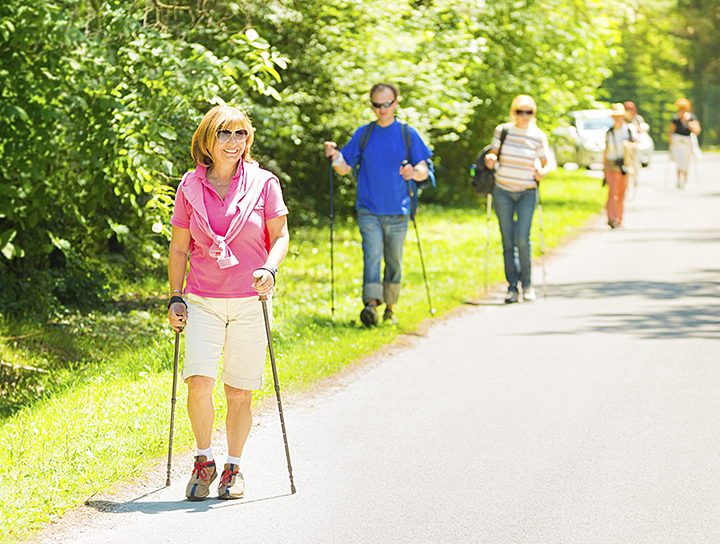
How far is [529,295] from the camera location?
1148cm

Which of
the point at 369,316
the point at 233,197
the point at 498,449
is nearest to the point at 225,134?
the point at 233,197

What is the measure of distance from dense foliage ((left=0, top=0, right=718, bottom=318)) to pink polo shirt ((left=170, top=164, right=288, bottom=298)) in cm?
317

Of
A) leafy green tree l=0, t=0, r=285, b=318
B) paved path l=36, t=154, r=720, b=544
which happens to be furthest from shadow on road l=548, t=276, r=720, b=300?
leafy green tree l=0, t=0, r=285, b=318

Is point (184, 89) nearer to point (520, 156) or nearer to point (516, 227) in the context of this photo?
point (520, 156)

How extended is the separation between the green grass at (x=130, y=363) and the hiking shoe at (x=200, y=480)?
0.47m

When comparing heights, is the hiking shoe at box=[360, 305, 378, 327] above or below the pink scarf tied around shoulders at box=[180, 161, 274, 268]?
below

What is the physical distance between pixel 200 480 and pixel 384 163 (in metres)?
4.90

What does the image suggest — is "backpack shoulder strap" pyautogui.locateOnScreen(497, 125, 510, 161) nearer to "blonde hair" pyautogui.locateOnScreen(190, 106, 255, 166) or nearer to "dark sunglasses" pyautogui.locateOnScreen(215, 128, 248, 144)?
"blonde hair" pyautogui.locateOnScreen(190, 106, 255, 166)

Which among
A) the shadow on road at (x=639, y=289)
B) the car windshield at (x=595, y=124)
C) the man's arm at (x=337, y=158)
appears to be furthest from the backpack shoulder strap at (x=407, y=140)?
the car windshield at (x=595, y=124)

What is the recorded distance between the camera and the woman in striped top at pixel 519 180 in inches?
439

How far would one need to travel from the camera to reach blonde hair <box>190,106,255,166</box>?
4988 millimetres

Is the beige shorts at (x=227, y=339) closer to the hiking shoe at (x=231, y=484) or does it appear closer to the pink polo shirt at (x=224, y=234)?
the pink polo shirt at (x=224, y=234)

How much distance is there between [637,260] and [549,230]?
3381 mm

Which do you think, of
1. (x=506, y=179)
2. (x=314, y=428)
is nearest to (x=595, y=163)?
(x=506, y=179)
